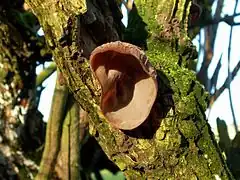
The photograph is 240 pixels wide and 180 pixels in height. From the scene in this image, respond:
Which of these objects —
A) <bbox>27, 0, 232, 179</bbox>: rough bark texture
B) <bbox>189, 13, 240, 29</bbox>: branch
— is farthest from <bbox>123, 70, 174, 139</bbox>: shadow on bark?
<bbox>189, 13, 240, 29</bbox>: branch

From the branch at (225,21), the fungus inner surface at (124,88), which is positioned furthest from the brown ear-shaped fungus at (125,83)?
the branch at (225,21)

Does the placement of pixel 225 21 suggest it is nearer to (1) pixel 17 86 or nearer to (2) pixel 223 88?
(2) pixel 223 88

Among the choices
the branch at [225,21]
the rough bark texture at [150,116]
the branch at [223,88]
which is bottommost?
the branch at [223,88]

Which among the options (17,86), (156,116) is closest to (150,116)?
(156,116)

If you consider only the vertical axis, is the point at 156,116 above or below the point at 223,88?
above

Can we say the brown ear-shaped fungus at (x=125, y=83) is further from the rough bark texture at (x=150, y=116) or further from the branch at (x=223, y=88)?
the branch at (x=223, y=88)

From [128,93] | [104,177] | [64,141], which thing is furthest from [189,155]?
[104,177]
